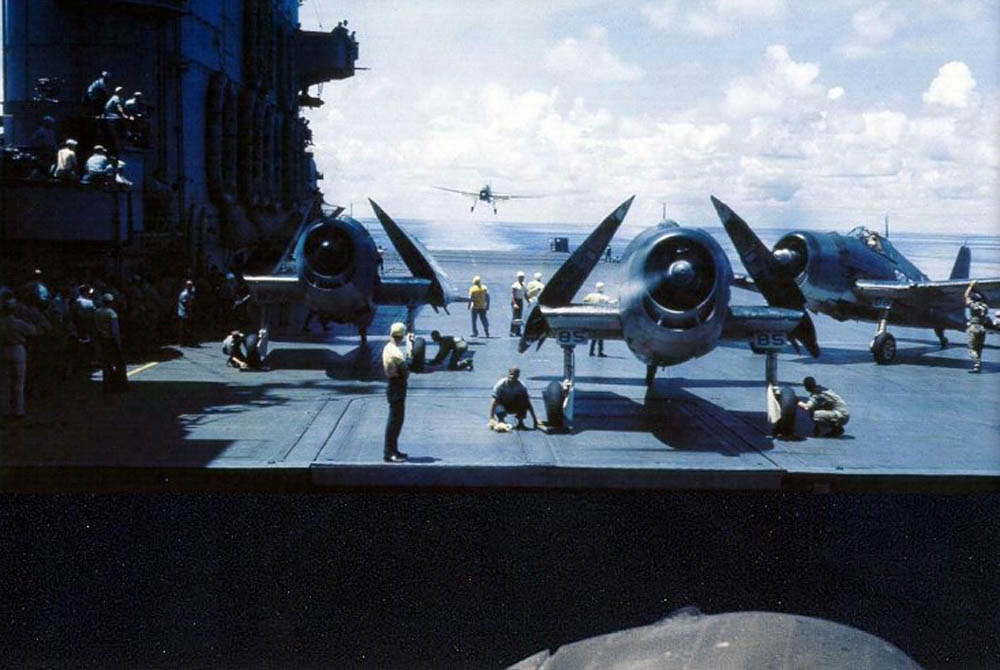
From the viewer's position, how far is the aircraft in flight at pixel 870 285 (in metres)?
23.5

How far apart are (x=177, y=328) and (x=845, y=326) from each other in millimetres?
24080

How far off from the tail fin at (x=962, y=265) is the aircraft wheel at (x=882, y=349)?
7943mm

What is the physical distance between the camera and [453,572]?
371 inches

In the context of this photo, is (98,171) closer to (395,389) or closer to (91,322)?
(91,322)

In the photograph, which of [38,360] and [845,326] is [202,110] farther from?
[845,326]

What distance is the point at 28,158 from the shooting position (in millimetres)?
20891

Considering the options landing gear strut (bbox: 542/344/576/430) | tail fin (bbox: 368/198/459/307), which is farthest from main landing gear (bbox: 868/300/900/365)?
landing gear strut (bbox: 542/344/576/430)

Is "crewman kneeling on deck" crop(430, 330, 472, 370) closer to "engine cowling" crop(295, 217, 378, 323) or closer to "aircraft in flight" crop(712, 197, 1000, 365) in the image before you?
"engine cowling" crop(295, 217, 378, 323)

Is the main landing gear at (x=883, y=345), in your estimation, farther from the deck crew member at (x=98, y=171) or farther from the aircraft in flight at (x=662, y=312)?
the deck crew member at (x=98, y=171)

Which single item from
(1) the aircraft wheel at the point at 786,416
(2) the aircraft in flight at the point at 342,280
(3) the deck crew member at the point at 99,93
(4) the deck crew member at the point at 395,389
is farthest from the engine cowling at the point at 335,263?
(1) the aircraft wheel at the point at 786,416

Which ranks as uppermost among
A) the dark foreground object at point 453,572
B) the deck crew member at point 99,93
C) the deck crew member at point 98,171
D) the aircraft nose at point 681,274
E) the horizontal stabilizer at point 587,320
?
the deck crew member at point 99,93

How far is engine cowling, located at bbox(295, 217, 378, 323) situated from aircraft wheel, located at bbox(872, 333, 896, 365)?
41.3ft

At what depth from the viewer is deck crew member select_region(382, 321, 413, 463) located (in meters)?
12.3

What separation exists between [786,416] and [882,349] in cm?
1019
